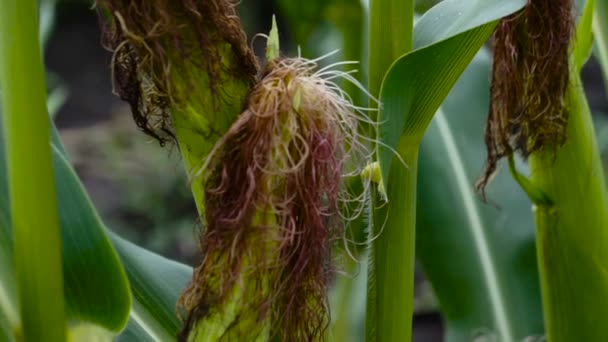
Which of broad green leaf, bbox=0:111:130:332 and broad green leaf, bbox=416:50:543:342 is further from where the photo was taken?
broad green leaf, bbox=416:50:543:342

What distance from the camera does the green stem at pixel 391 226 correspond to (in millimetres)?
773

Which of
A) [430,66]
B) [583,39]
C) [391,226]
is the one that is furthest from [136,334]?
[583,39]

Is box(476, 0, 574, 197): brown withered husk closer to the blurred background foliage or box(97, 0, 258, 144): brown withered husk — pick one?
the blurred background foliage

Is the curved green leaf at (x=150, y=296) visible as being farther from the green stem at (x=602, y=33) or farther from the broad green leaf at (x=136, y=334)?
the green stem at (x=602, y=33)

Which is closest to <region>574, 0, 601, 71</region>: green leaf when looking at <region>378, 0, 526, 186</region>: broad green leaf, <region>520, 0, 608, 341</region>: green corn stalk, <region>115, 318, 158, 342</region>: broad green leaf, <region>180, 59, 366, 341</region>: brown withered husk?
<region>520, 0, 608, 341</region>: green corn stalk

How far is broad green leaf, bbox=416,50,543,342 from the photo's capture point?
1361 millimetres

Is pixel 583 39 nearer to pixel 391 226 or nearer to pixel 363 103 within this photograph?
pixel 391 226

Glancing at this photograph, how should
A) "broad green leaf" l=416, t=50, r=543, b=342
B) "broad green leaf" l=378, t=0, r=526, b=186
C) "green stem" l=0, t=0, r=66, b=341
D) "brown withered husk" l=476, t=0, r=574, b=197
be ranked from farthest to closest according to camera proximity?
"broad green leaf" l=416, t=50, r=543, b=342, "brown withered husk" l=476, t=0, r=574, b=197, "broad green leaf" l=378, t=0, r=526, b=186, "green stem" l=0, t=0, r=66, b=341

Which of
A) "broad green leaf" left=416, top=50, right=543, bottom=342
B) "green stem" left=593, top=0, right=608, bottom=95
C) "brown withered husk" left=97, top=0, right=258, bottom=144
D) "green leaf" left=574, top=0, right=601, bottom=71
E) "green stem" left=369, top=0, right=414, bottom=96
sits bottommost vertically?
"broad green leaf" left=416, top=50, right=543, bottom=342

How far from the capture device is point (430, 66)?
75cm

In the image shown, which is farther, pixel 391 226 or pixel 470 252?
pixel 470 252

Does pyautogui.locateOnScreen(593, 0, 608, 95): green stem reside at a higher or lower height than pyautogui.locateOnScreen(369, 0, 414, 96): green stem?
higher

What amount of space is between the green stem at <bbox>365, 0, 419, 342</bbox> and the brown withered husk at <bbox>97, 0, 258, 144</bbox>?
5.3 inches

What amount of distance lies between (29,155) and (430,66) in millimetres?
321
